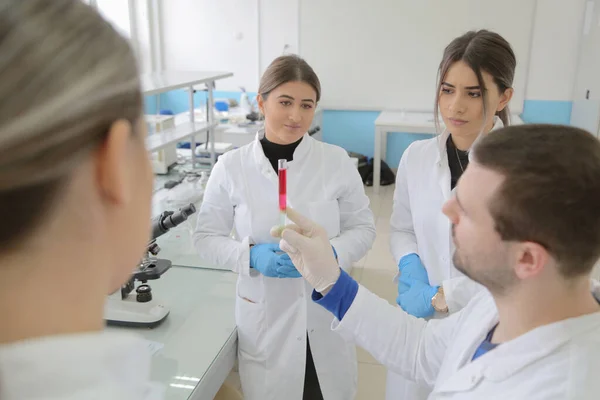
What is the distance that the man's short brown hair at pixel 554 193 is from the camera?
0.70m

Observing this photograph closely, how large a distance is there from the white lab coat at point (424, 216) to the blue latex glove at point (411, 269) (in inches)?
0.6

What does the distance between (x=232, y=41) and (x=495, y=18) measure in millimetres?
2770

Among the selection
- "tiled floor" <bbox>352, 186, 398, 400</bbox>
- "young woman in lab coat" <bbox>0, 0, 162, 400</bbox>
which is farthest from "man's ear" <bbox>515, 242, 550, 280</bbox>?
"tiled floor" <bbox>352, 186, 398, 400</bbox>

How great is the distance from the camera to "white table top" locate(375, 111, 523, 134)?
466 centimetres

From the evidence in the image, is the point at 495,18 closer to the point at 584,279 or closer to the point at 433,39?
the point at 433,39

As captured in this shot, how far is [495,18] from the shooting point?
486 cm

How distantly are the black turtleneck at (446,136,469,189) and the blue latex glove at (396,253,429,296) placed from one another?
0.26 m

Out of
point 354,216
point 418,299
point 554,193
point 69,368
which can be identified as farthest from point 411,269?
point 69,368

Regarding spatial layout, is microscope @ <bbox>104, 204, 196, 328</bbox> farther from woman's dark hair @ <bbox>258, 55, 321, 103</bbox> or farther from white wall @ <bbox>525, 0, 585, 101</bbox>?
white wall @ <bbox>525, 0, 585, 101</bbox>

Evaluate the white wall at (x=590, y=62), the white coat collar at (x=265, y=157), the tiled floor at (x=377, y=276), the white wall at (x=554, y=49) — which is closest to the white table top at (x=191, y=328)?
the white coat collar at (x=265, y=157)

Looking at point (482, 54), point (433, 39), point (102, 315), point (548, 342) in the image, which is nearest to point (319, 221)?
point (482, 54)


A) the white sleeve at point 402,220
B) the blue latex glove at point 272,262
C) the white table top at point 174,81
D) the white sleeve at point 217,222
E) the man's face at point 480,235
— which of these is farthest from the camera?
the white table top at point 174,81

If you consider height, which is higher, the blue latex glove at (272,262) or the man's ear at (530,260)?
the man's ear at (530,260)

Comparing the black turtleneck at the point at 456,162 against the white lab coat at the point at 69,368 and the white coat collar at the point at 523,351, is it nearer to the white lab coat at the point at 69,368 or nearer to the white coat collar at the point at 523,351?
the white coat collar at the point at 523,351
